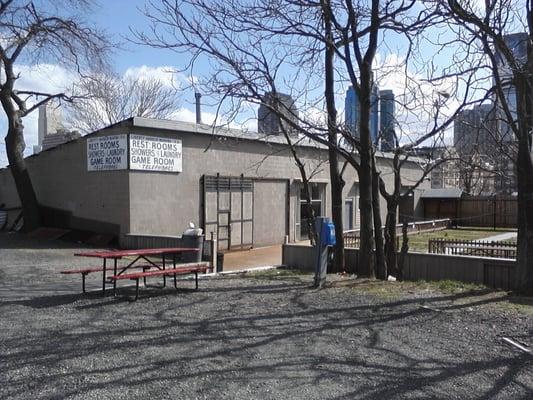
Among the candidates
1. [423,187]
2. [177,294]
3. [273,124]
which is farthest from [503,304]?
[423,187]

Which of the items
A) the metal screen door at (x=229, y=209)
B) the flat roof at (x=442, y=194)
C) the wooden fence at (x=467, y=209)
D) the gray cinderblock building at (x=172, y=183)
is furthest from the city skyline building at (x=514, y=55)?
the wooden fence at (x=467, y=209)

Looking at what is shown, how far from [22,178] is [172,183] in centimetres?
648

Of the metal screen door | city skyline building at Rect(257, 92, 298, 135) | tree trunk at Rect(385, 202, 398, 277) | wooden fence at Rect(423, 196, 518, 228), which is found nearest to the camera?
city skyline building at Rect(257, 92, 298, 135)

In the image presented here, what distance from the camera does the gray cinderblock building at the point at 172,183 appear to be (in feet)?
57.2

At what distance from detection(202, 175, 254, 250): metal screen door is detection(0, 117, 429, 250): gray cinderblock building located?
36 millimetres

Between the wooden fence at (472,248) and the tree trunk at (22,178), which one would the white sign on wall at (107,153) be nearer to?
the tree trunk at (22,178)

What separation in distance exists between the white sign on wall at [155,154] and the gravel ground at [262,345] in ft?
28.2

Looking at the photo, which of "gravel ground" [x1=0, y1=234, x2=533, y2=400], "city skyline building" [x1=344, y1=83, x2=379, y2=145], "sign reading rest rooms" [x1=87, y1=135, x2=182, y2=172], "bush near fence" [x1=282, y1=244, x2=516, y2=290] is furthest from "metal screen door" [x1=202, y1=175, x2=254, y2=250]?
"gravel ground" [x1=0, y1=234, x2=533, y2=400]

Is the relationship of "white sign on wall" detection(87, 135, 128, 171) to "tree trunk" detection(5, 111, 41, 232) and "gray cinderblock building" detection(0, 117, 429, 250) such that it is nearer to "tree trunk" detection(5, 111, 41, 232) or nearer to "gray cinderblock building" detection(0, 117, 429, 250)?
→ "gray cinderblock building" detection(0, 117, 429, 250)

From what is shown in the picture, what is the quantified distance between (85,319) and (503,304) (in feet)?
19.0

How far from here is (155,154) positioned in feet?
58.0

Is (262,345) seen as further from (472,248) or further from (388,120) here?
(472,248)

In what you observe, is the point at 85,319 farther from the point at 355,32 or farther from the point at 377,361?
the point at 355,32

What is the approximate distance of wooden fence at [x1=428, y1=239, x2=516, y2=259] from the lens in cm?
1602
